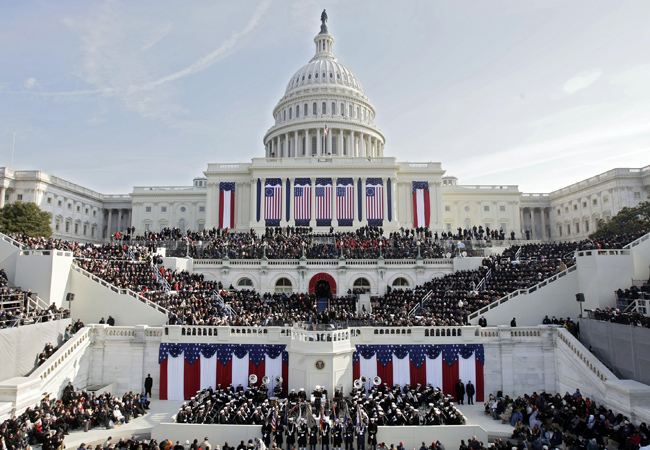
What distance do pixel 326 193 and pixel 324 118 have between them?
23.6m

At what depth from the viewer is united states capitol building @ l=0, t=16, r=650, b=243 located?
6800 centimetres

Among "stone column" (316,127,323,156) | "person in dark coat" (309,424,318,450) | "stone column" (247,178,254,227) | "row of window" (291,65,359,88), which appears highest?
"row of window" (291,65,359,88)

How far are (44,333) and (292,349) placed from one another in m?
15.1

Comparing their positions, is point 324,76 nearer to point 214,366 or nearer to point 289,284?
point 289,284

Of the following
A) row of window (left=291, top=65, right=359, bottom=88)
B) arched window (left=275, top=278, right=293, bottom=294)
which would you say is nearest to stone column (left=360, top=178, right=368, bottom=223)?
arched window (left=275, top=278, right=293, bottom=294)

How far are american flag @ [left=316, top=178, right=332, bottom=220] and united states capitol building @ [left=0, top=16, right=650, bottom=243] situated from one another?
15 cm

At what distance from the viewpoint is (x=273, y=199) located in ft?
223

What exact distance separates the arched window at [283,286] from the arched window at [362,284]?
20.8ft

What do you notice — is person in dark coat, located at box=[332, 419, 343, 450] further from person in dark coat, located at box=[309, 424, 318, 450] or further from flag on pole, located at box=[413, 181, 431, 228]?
flag on pole, located at box=[413, 181, 431, 228]

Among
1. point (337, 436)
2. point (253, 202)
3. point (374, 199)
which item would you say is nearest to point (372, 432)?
point (337, 436)

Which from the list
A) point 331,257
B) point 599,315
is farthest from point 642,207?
point 331,257

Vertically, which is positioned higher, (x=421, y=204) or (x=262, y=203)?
Answer: (x=421, y=204)

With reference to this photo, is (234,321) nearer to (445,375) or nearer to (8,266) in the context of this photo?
(445,375)

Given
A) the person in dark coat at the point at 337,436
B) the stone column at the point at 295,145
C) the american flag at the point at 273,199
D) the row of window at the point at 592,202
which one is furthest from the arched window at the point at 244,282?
the row of window at the point at 592,202
